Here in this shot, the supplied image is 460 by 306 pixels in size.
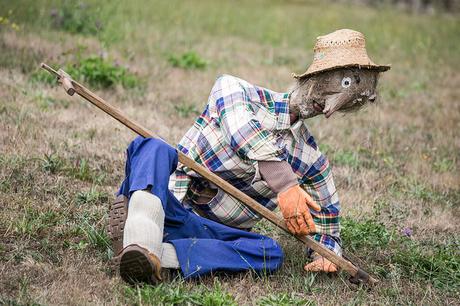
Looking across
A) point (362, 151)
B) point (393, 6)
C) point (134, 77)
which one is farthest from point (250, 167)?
point (393, 6)

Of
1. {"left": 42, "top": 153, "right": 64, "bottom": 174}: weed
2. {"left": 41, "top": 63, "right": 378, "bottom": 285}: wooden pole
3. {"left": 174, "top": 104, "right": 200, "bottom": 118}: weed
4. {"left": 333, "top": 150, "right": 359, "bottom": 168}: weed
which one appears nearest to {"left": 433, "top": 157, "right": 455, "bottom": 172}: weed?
{"left": 333, "top": 150, "right": 359, "bottom": 168}: weed

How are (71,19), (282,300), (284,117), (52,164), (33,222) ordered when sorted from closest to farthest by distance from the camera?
(282,300) → (284,117) → (33,222) → (52,164) → (71,19)

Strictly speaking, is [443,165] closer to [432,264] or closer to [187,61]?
[432,264]

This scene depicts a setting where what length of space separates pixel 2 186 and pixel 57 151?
752mm

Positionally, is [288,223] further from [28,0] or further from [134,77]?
[28,0]

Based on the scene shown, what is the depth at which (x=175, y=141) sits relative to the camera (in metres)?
5.44

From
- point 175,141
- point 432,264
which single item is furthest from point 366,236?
point 175,141

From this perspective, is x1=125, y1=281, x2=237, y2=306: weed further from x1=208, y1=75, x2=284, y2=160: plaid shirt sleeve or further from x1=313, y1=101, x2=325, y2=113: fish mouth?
x1=313, y1=101, x2=325, y2=113: fish mouth

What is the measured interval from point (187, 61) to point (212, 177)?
4.89m

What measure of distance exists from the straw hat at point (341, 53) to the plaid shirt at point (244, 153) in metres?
0.27

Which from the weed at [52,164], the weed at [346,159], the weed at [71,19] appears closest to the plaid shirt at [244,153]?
the weed at [52,164]

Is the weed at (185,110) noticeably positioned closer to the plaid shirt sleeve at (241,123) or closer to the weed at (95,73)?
the weed at (95,73)

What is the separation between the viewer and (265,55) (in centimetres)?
934

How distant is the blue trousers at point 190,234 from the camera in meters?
2.99
